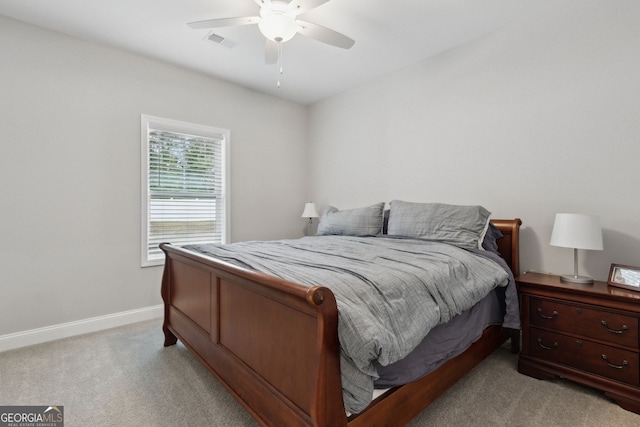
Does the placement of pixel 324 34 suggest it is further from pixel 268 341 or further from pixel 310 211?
pixel 310 211

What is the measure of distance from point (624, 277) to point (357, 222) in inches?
77.5

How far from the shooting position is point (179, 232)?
3412 mm

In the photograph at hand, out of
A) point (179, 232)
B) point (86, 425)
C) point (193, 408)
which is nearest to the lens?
point (86, 425)

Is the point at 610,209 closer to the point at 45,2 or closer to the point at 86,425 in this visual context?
the point at 86,425

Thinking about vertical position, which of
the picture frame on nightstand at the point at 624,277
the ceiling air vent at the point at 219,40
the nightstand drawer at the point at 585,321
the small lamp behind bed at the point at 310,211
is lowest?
the nightstand drawer at the point at 585,321

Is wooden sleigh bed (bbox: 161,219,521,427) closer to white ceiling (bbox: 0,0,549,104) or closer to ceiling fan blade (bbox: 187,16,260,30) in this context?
ceiling fan blade (bbox: 187,16,260,30)

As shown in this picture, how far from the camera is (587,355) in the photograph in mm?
1813

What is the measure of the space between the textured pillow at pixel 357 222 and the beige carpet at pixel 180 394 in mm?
1436

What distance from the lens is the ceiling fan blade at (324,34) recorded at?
6.81 feet

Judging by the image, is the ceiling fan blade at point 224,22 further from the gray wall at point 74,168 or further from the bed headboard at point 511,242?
the bed headboard at point 511,242

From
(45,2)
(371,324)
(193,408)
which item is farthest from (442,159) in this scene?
(45,2)

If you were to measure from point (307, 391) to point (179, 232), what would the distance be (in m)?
2.81

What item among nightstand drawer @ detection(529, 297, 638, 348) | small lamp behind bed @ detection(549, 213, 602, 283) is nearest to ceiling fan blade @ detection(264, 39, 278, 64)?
small lamp behind bed @ detection(549, 213, 602, 283)

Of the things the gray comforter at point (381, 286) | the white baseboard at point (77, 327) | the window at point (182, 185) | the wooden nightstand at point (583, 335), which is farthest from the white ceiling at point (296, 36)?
the white baseboard at point (77, 327)
